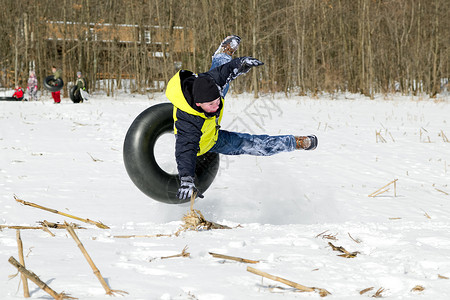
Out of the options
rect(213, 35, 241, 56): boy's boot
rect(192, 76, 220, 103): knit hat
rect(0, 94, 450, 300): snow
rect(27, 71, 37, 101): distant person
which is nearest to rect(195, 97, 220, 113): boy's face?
rect(192, 76, 220, 103): knit hat

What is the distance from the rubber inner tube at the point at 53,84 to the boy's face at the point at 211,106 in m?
15.8

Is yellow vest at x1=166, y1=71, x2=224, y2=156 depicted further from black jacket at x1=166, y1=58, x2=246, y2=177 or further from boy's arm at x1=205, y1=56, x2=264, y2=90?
boy's arm at x1=205, y1=56, x2=264, y2=90

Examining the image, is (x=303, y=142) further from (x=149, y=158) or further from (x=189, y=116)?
(x=149, y=158)

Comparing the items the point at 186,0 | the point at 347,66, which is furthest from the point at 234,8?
the point at 347,66

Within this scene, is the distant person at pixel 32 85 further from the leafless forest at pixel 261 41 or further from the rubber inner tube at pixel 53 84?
the leafless forest at pixel 261 41

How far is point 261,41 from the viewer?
23625mm

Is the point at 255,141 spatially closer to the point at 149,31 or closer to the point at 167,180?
the point at 167,180

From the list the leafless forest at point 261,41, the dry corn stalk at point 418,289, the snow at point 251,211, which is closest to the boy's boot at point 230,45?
the snow at point 251,211

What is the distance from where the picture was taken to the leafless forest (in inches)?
909

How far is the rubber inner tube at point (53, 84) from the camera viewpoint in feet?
60.7

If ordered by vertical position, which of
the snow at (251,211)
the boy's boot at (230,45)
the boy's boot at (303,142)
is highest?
the boy's boot at (230,45)

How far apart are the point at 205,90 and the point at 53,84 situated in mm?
16258

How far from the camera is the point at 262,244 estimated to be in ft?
9.36

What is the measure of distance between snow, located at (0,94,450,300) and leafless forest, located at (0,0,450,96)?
10900 mm
